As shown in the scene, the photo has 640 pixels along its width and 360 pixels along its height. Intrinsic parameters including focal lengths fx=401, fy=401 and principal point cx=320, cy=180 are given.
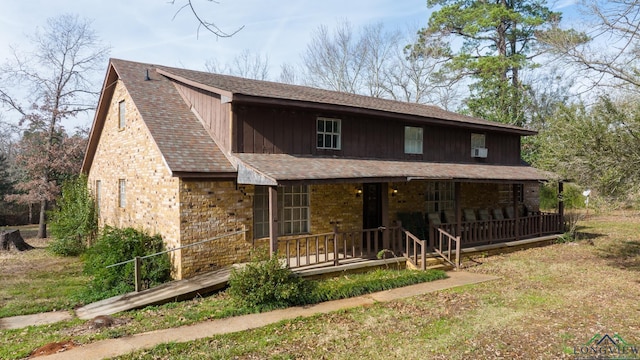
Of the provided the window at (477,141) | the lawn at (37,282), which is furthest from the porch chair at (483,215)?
Result: the lawn at (37,282)

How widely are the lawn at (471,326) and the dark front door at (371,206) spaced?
3.94 m

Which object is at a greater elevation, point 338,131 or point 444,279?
point 338,131

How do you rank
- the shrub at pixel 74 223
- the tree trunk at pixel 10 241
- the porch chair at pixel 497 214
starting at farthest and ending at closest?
1. the porch chair at pixel 497 214
2. the tree trunk at pixel 10 241
3. the shrub at pixel 74 223

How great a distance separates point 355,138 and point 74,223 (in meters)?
10.5

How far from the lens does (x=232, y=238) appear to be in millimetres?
9773

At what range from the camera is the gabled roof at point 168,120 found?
9359 mm

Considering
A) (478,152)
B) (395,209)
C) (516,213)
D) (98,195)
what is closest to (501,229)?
(516,213)

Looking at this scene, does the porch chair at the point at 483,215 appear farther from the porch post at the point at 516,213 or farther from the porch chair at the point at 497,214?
the porch post at the point at 516,213

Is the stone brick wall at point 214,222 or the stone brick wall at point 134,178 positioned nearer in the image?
the stone brick wall at point 214,222

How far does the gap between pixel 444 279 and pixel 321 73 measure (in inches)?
984

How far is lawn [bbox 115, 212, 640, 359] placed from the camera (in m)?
5.88

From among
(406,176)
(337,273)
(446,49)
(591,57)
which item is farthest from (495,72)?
(337,273)

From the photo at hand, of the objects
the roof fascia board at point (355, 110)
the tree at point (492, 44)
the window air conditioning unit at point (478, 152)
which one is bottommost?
the window air conditioning unit at point (478, 152)

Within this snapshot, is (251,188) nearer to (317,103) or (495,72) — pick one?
(317,103)
